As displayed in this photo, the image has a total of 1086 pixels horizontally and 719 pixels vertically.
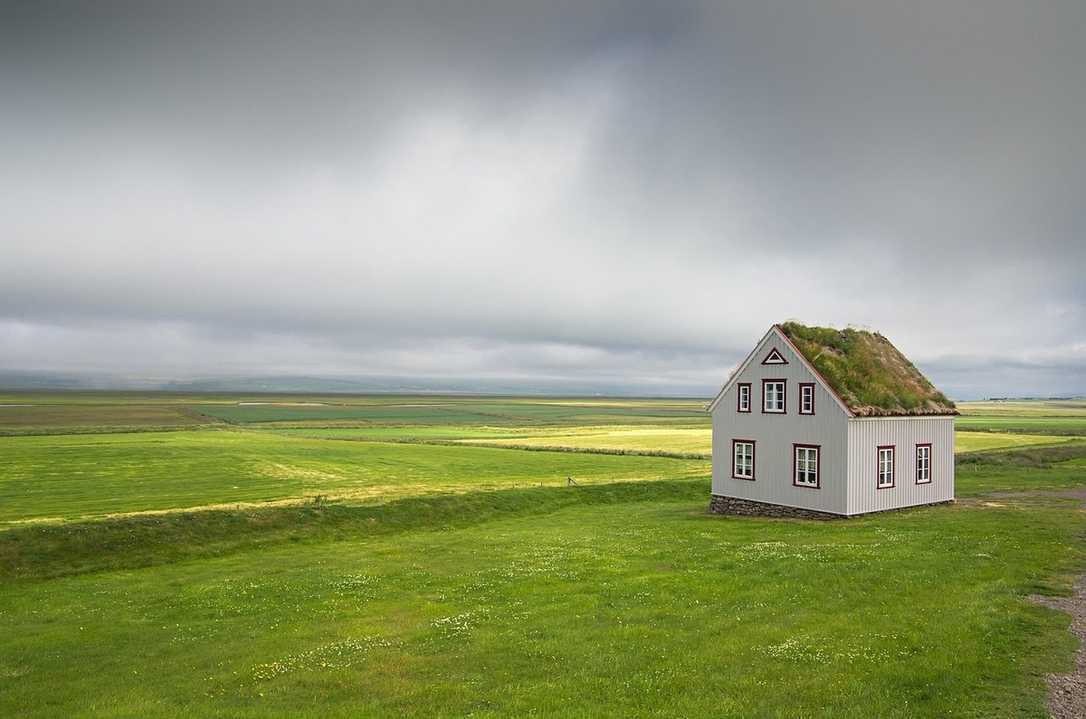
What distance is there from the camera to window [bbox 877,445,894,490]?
4466 cm

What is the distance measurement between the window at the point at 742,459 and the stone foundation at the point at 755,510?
1.81 m

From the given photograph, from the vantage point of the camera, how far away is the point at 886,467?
45.0 m

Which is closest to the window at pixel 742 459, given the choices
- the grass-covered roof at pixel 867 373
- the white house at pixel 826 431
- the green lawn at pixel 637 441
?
the white house at pixel 826 431

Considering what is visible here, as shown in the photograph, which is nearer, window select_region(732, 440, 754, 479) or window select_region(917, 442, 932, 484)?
window select_region(917, 442, 932, 484)

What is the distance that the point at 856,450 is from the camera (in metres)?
43.0

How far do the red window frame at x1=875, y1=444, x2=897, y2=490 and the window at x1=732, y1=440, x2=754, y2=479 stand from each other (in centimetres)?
798

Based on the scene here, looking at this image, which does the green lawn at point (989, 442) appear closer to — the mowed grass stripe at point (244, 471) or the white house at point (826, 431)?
the mowed grass stripe at point (244, 471)

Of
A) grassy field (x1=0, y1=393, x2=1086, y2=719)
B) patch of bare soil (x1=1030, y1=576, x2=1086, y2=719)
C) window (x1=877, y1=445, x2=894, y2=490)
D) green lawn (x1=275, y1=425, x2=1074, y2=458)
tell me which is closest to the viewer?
patch of bare soil (x1=1030, y1=576, x2=1086, y2=719)

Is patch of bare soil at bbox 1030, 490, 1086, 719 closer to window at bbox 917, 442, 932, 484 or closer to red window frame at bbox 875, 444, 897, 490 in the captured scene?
red window frame at bbox 875, 444, 897, 490

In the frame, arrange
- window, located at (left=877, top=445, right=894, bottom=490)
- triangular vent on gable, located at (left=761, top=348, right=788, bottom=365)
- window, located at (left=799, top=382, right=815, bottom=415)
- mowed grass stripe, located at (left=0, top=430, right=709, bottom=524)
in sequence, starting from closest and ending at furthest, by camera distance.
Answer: window, located at (left=877, top=445, right=894, bottom=490), window, located at (left=799, top=382, right=815, bottom=415), triangular vent on gable, located at (left=761, top=348, right=788, bottom=365), mowed grass stripe, located at (left=0, top=430, right=709, bottom=524)

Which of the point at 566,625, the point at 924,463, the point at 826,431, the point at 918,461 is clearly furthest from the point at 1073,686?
the point at 924,463

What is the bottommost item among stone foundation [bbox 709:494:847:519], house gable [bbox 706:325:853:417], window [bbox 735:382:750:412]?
stone foundation [bbox 709:494:847:519]

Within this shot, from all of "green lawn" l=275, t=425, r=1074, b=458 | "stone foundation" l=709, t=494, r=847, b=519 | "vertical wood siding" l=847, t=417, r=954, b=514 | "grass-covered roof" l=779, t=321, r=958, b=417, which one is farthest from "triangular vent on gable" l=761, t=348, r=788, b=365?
"green lawn" l=275, t=425, r=1074, b=458

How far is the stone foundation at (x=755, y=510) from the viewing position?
145 feet
